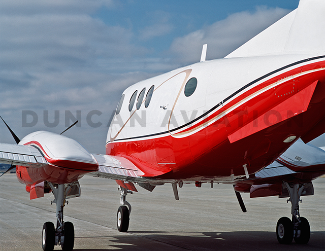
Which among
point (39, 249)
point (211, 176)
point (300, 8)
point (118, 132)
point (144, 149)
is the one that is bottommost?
point (39, 249)

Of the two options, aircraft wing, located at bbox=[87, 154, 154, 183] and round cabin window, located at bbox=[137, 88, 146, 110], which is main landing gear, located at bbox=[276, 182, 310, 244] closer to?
aircraft wing, located at bbox=[87, 154, 154, 183]

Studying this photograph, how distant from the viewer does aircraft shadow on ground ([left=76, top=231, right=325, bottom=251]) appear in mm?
11477

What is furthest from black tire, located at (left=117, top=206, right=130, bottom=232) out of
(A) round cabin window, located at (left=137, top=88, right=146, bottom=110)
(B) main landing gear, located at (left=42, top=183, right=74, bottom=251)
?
(A) round cabin window, located at (left=137, top=88, right=146, bottom=110)

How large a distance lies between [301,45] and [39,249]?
7.87 m

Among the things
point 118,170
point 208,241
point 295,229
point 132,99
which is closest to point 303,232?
point 295,229

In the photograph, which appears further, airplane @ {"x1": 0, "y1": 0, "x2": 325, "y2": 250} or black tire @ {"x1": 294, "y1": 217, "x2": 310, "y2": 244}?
black tire @ {"x1": 294, "y1": 217, "x2": 310, "y2": 244}

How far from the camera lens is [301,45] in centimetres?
867

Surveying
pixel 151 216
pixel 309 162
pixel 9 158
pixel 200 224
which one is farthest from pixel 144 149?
pixel 151 216

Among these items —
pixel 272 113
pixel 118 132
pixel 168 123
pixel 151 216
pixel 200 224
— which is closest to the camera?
pixel 272 113

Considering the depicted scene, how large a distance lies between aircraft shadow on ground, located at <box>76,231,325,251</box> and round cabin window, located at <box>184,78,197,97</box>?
4082 millimetres

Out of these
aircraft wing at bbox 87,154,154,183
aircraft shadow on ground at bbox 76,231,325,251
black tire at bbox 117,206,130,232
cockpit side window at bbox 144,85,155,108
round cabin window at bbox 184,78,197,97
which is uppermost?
cockpit side window at bbox 144,85,155,108

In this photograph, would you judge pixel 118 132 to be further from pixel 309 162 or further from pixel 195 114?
pixel 309 162

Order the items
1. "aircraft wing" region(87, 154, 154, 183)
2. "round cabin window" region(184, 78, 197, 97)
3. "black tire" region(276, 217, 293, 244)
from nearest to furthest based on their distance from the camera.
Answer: "round cabin window" region(184, 78, 197, 97), "aircraft wing" region(87, 154, 154, 183), "black tire" region(276, 217, 293, 244)

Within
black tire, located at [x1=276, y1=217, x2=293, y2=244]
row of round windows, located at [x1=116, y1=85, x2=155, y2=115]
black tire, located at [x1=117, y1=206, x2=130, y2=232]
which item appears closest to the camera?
row of round windows, located at [x1=116, y1=85, x2=155, y2=115]
